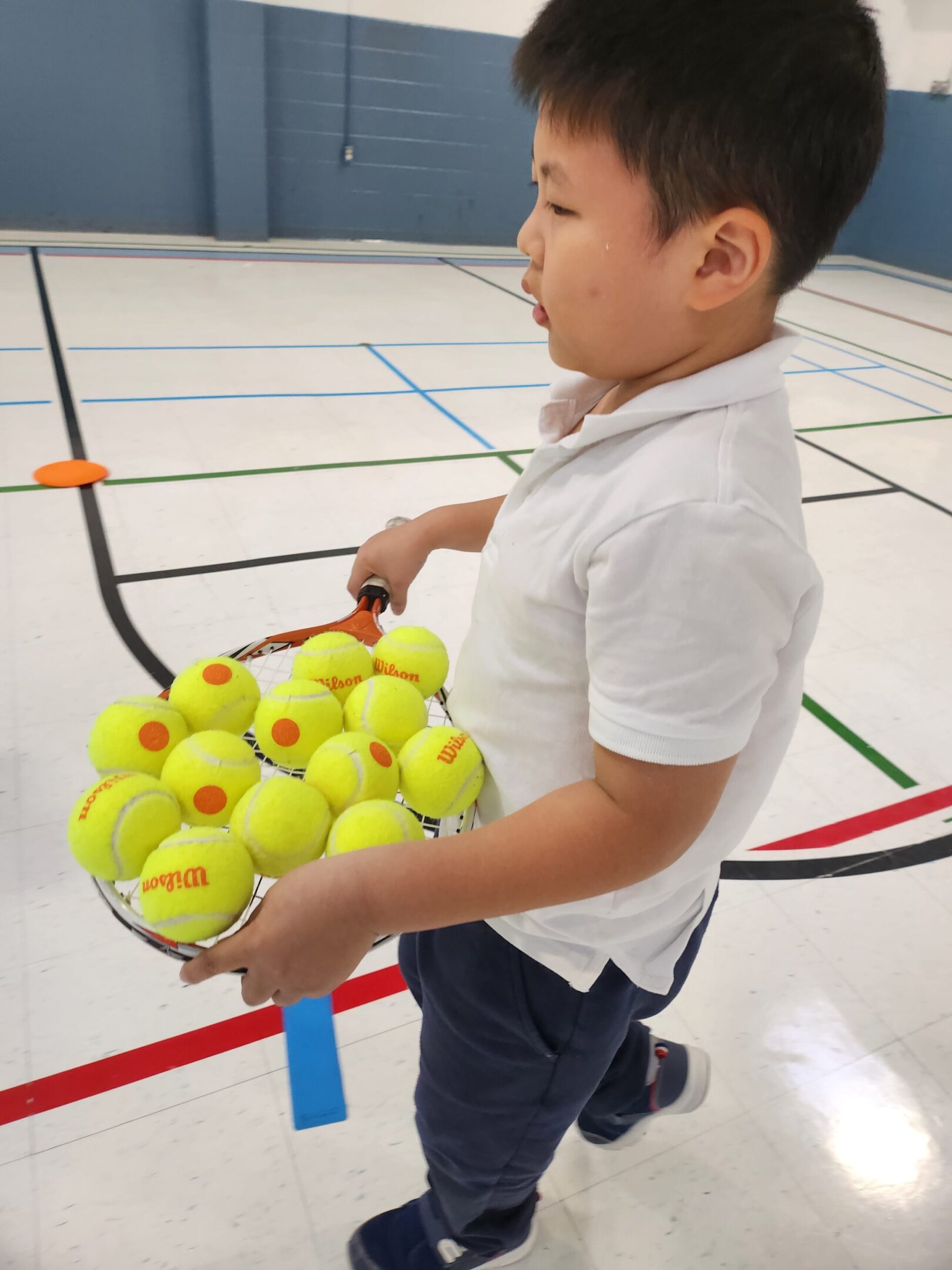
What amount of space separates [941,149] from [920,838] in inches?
317

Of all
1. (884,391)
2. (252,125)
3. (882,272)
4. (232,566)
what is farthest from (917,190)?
(232,566)

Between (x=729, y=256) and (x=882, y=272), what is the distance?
8538 millimetres

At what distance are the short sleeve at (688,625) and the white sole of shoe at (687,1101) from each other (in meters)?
0.75

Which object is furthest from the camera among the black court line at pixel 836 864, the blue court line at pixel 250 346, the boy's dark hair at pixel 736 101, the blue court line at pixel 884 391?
the blue court line at pixel 884 391

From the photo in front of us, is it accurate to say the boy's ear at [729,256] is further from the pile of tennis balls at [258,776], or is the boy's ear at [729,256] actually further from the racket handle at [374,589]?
the racket handle at [374,589]

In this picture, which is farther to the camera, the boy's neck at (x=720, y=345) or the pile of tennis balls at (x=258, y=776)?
the pile of tennis balls at (x=258, y=776)

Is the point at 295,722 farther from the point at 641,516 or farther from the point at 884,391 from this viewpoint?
the point at 884,391

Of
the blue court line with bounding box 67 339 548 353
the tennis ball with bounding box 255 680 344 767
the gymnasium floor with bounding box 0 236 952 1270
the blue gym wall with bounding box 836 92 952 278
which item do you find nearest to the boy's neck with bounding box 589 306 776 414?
the tennis ball with bounding box 255 680 344 767

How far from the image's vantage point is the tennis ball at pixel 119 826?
2.46 feet

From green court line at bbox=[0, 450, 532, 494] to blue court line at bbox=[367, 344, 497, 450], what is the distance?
0.09 metres

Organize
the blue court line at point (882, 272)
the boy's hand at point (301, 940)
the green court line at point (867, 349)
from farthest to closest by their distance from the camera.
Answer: the blue court line at point (882, 272) → the green court line at point (867, 349) → the boy's hand at point (301, 940)

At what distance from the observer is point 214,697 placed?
0.90 metres

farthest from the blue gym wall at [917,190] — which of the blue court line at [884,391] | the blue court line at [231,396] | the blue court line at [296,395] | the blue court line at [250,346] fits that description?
the blue court line at [231,396]

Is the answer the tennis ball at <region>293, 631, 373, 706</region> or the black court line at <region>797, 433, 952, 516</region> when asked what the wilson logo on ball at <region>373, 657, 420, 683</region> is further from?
the black court line at <region>797, 433, 952, 516</region>
